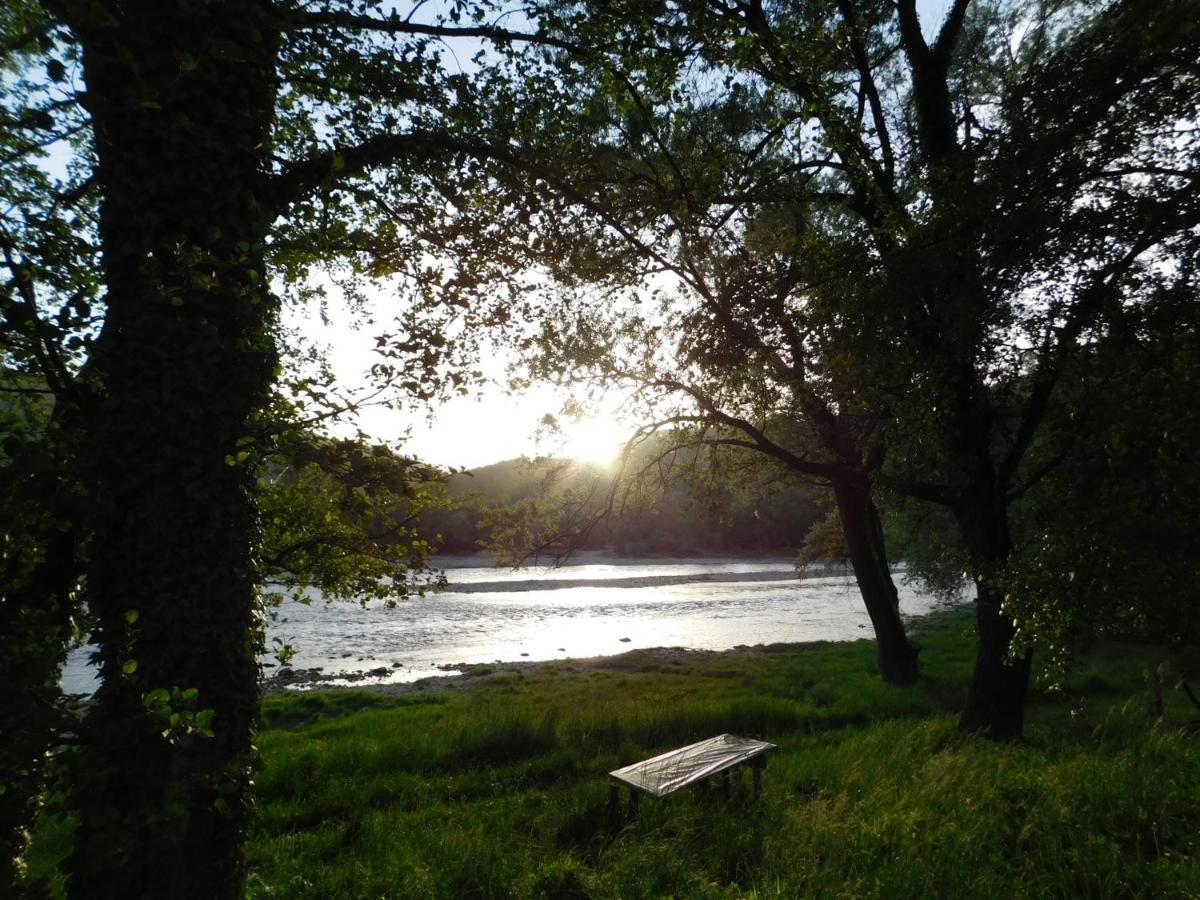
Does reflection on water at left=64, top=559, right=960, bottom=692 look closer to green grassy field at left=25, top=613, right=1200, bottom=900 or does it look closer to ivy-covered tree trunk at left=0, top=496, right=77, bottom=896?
green grassy field at left=25, top=613, right=1200, bottom=900

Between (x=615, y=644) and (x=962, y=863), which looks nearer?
(x=962, y=863)

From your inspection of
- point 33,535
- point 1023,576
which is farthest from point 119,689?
point 1023,576

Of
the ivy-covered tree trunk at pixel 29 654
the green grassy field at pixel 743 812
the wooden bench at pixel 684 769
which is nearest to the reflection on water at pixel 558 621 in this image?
the green grassy field at pixel 743 812

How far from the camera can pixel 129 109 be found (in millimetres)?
3131

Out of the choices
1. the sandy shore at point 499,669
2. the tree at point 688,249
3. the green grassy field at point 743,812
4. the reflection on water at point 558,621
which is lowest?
the reflection on water at point 558,621

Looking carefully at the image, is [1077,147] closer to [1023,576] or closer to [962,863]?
[1023,576]

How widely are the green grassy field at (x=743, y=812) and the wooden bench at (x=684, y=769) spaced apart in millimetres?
209

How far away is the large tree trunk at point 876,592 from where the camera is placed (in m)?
14.1

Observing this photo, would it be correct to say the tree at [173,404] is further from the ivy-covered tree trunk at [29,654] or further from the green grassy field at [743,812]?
the green grassy field at [743,812]

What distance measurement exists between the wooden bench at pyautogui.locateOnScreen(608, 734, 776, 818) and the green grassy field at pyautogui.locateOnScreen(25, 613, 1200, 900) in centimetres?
21

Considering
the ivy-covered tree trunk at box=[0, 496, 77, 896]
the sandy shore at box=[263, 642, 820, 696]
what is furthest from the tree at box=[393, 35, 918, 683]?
the sandy shore at box=[263, 642, 820, 696]

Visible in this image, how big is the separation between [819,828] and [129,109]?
20.2ft

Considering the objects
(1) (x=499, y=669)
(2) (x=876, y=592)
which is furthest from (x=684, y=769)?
(1) (x=499, y=669)

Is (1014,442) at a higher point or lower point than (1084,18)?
lower
